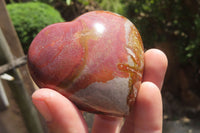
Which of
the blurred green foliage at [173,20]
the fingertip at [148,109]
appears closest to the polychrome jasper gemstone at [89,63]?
the fingertip at [148,109]

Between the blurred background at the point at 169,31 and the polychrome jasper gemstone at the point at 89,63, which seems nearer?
the polychrome jasper gemstone at the point at 89,63

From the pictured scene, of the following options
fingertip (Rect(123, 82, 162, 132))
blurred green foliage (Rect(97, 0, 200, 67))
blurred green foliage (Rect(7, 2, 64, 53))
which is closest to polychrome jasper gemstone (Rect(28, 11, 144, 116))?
fingertip (Rect(123, 82, 162, 132))

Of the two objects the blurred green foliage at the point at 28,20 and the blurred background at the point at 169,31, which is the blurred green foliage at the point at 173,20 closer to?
the blurred background at the point at 169,31

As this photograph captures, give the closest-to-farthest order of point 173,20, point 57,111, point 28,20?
point 57,111
point 28,20
point 173,20

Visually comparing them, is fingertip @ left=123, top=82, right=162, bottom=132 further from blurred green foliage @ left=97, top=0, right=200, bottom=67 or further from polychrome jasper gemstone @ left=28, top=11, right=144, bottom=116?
blurred green foliage @ left=97, top=0, right=200, bottom=67

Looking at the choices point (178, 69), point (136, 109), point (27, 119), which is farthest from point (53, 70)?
point (178, 69)

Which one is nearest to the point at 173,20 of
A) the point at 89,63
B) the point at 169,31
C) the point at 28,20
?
the point at 169,31

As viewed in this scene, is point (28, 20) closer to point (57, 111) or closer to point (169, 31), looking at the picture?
point (57, 111)
